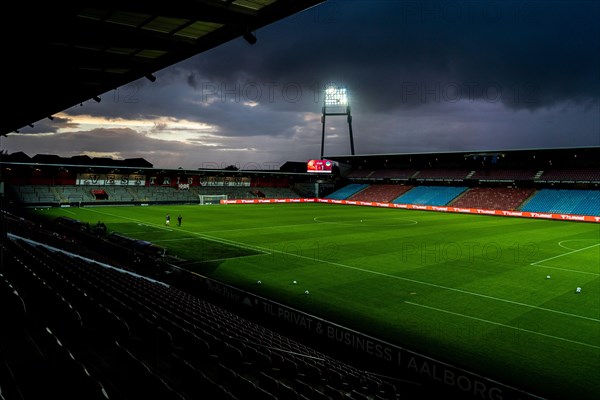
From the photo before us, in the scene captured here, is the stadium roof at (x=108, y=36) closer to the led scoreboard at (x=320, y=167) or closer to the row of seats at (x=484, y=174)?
the row of seats at (x=484, y=174)

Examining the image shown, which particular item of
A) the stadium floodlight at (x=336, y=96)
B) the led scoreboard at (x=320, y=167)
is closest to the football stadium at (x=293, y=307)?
the led scoreboard at (x=320, y=167)

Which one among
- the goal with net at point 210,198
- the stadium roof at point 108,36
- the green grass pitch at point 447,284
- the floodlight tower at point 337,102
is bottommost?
the green grass pitch at point 447,284

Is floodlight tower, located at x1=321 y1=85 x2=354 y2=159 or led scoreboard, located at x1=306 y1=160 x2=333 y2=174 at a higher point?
floodlight tower, located at x1=321 y1=85 x2=354 y2=159

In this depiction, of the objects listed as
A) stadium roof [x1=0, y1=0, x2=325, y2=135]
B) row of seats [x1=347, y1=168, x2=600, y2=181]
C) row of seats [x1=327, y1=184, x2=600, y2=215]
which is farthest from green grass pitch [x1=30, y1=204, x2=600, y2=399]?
row of seats [x1=347, y1=168, x2=600, y2=181]

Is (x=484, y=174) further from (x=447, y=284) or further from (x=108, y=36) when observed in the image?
(x=108, y=36)

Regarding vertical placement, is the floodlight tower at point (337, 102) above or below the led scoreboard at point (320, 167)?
above

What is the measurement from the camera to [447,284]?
1783 cm

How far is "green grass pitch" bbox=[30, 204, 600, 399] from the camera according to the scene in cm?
1091

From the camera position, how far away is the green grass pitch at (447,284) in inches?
429

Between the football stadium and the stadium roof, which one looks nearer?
the football stadium

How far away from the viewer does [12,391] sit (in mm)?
3156

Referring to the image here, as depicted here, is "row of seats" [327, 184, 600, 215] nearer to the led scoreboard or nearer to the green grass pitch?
the led scoreboard

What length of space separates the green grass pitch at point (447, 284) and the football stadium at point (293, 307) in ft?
0.28

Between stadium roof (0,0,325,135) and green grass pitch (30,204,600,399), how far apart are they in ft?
30.9
